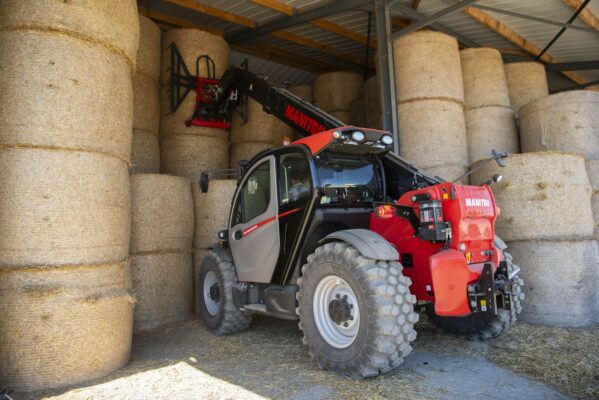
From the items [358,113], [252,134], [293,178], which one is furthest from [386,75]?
[293,178]

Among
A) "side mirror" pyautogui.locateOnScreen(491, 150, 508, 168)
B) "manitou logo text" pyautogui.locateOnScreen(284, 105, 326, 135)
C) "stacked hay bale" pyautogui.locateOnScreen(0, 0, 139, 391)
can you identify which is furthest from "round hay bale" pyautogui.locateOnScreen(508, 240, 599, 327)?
"stacked hay bale" pyautogui.locateOnScreen(0, 0, 139, 391)

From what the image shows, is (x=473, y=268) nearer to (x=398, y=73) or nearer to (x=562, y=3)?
(x=398, y=73)

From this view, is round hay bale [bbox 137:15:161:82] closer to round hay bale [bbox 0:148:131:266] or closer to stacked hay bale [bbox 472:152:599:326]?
round hay bale [bbox 0:148:131:266]

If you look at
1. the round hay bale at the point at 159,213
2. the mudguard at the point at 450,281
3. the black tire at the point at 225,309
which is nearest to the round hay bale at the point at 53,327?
the black tire at the point at 225,309

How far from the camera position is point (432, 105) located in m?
5.91

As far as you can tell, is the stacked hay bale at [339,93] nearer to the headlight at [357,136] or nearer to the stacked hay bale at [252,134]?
the stacked hay bale at [252,134]

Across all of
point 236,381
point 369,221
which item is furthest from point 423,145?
point 236,381

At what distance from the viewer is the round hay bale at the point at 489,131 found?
246 inches

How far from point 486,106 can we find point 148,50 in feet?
16.0

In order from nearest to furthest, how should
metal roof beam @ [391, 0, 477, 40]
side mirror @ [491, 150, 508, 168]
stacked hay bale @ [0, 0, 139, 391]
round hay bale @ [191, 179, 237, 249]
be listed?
stacked hay bale @ [0, 0, 139, 391] → side mirror @ [491, 150, 508, 168] → round hay bale @ [191, 179, 237, 249] → metal roof beam @ [391, 0, 477, 40]

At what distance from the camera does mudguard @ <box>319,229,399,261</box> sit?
321 cm

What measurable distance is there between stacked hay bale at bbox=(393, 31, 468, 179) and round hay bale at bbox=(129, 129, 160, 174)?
3500 mm

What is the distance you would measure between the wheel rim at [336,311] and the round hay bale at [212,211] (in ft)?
8.36

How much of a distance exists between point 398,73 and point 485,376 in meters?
4.15
